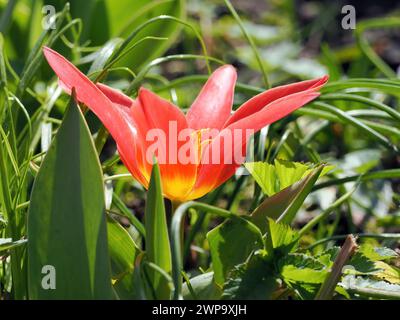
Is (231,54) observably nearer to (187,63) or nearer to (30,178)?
(187,63)

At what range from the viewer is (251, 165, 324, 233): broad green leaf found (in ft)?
3.42

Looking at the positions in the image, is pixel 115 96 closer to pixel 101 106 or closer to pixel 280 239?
pixel 101 106

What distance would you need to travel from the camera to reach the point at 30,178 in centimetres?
140

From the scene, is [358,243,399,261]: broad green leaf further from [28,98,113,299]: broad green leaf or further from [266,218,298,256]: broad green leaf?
[28,98,113,299]: broad green leaf

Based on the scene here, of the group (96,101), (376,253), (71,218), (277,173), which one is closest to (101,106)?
(96,101)

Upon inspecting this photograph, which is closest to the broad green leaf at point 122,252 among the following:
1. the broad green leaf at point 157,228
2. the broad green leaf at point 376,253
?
the broad green leaf at point 157,228

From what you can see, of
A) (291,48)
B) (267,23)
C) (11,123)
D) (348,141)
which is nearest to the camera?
(11,123)

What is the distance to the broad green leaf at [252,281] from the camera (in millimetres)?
980

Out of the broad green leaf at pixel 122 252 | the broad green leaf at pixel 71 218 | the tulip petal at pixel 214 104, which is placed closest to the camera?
the broad green leaf at pixel 71 218

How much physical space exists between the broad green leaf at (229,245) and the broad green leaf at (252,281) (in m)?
0.05

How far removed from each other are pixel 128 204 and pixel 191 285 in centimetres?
80

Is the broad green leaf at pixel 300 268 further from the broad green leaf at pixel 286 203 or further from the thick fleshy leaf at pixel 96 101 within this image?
the thick fleshy leaf at pixel 96 101

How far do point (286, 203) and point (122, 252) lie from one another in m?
0.21

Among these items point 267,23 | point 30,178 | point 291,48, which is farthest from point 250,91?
point 267,23
